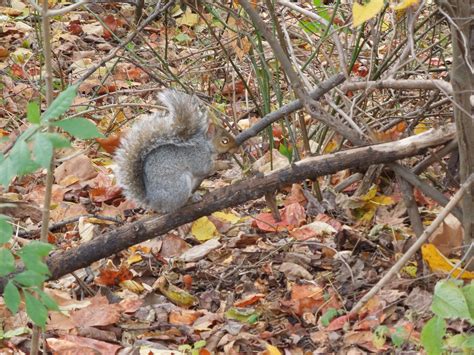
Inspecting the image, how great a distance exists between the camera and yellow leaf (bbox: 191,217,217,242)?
11.5ft

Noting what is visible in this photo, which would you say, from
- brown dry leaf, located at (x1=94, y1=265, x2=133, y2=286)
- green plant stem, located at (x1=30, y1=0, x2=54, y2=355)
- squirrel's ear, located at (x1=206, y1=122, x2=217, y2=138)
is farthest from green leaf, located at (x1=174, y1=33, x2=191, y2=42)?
green plant stem, located at (x1=30, y1=0, x2=54, y2=355)

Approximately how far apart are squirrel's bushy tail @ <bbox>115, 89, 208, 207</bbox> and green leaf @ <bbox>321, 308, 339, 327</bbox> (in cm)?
77

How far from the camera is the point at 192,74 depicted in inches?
180

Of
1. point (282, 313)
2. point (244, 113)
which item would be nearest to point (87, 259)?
point (282, 313)

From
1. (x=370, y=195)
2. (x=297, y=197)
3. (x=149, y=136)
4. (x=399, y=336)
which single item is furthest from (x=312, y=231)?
(x=399, y=336)

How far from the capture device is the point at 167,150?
3031 mm

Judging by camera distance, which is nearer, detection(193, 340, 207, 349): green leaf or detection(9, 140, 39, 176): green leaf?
detection(9, 140, 39, 176): green leaf

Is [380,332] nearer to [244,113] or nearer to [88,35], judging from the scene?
[244,113]

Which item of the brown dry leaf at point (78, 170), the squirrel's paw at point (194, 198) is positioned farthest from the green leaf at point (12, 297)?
the brown dry leaf at point (78, 170)

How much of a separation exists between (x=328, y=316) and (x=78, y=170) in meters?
1.97

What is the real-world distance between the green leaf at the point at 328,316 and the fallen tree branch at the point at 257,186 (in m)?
0.46

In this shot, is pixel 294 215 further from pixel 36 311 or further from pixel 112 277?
pixel 36 311

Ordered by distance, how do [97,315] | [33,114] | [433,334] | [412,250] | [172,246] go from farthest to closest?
1. [172,246]
2. [97,315]
3. [412,250]
4. [433,334]
5. [33,114]

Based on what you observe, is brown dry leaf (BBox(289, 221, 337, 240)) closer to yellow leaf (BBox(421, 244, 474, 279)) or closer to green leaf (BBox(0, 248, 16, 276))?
yellow leaf (BBox(421, 244, 474, 279))
